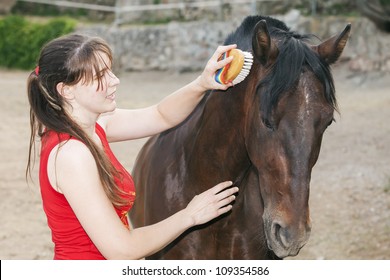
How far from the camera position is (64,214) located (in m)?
2.31

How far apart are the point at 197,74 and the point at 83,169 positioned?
12707 millimetres

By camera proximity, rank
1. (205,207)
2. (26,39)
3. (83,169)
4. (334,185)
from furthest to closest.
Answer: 1. (26,39)
2. (334,185)
3. (205,207)
4. (83,169)

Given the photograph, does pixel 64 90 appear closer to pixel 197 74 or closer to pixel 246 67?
pixel 246 67

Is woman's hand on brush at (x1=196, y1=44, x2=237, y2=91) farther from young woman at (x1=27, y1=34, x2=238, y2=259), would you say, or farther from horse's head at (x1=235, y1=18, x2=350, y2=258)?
young woman at (x1=27, y1=34, x2=238, y2=259)

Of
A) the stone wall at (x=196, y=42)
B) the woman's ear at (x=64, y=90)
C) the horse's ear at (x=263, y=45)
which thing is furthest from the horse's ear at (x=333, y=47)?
the stone wall at (x=196, y=42)

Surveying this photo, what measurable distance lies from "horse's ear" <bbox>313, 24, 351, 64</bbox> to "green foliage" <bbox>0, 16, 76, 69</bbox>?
1413 cm

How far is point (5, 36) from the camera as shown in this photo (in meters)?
16.7

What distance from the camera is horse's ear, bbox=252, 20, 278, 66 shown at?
2490 millimetres

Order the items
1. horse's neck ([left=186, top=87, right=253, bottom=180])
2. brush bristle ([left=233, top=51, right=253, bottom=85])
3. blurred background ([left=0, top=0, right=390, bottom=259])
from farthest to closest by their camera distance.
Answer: blurred background ([left=0, top=0, right=390, bottom=259]) → horse's neck ([left=186, top=87, right=253, bottom=180]) → brush bristle ([left=233, top=51, right=253, bottom=85])

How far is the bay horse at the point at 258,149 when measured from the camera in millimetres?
2377

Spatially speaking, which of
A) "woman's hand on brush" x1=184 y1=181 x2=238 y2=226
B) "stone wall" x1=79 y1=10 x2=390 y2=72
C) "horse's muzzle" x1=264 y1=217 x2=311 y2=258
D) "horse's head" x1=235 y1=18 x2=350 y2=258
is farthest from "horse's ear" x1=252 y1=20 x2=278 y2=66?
"stone wall" x1=79 y1=10 x2=390 y2=72

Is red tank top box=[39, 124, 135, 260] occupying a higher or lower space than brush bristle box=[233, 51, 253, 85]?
lower

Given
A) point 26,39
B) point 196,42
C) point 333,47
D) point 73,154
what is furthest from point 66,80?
point 26,39
